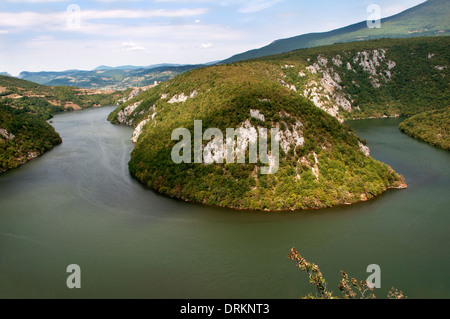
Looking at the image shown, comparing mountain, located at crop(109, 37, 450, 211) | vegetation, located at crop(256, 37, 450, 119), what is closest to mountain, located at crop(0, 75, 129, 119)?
mountain, located at crop(109, 37, 450, 211)

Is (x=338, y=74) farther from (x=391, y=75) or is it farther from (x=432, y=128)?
(x=432, y=128)

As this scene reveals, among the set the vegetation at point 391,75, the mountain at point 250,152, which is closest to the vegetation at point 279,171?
the mountain at point 250,152

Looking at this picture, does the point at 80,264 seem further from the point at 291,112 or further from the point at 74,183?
the point at 291,112

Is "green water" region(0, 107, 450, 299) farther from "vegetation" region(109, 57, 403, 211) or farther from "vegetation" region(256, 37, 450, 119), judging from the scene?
"vegetation" region(256, 37, 450, 119)

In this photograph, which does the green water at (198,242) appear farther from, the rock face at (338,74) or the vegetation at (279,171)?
the rock face at (338,74)

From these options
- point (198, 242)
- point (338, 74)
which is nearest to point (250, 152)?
point (198, 242)
